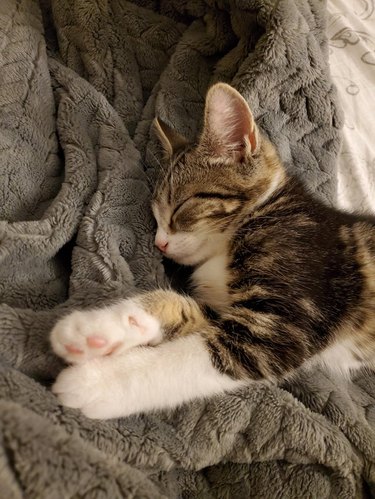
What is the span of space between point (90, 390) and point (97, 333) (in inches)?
3.5

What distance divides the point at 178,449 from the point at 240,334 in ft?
0.76

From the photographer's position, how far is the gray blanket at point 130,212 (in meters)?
0.66

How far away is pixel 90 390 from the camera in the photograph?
67 centimetres

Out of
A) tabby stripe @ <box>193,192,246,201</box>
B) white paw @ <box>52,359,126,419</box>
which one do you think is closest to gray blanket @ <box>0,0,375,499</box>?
white paw @ <box>52,359,126,419</box>

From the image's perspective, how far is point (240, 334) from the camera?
813 mm

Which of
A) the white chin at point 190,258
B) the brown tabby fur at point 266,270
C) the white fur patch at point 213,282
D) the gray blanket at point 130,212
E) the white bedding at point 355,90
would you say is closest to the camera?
the gray blanket at point 130,212

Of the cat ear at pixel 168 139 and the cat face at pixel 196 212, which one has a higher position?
the cat ear at pixel 168 139

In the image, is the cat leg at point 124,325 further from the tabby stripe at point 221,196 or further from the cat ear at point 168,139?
the cat ear at point 168,139

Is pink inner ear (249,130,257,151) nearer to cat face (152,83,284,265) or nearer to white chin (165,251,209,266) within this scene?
cat face (152,83,284,265)

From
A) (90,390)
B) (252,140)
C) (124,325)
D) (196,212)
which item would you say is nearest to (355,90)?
(252,140)

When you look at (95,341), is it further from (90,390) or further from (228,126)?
(228,126)

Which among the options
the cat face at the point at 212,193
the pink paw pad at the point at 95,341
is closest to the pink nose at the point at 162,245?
the cat face at the point at 212,193

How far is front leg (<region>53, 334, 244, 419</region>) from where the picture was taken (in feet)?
2.19

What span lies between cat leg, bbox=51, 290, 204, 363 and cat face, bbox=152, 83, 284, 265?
177 mm
